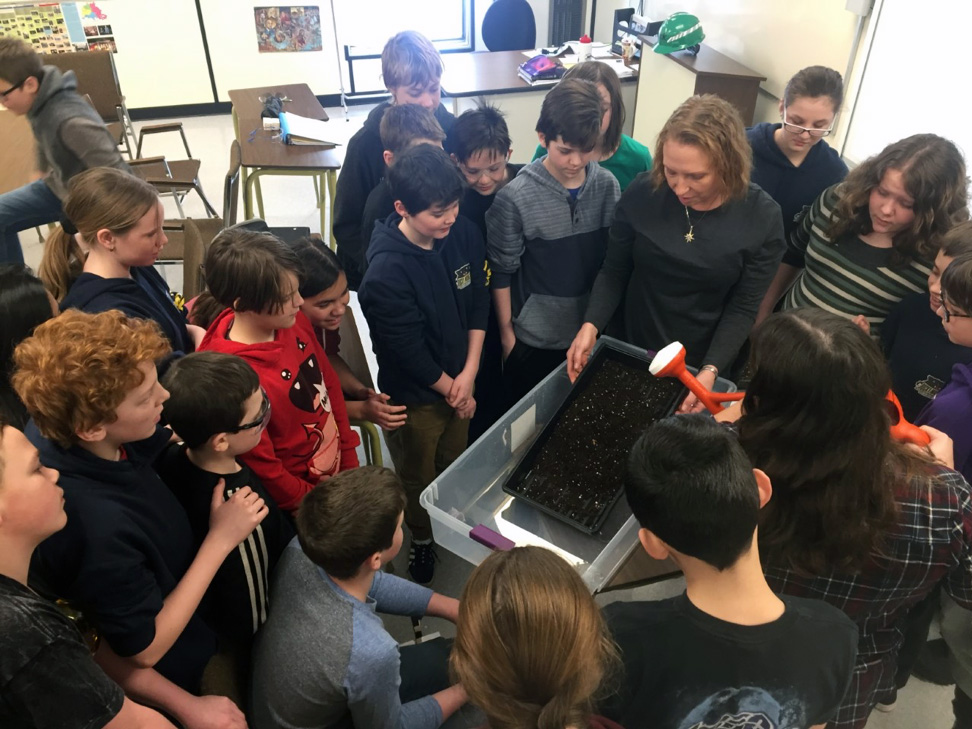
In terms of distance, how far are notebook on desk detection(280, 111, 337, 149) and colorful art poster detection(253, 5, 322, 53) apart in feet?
8.65

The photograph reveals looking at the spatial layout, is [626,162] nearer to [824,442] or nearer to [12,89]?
[824,442]

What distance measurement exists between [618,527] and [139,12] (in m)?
6.13

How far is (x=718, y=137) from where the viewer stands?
4.97 ft

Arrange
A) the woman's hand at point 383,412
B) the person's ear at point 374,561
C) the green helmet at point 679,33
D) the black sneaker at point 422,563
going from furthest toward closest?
the green helmet at point 679,33
the black sneaker at point 422,563
the woman's hand at point 383,412
the person's ear at point 374,561

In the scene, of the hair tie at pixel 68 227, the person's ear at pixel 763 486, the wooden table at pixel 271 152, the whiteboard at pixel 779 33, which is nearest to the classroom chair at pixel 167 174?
the wooden table at pixel 271 152

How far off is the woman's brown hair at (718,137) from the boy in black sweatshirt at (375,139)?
955mm

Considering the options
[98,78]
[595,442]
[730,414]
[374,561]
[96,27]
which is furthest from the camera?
[96,27]

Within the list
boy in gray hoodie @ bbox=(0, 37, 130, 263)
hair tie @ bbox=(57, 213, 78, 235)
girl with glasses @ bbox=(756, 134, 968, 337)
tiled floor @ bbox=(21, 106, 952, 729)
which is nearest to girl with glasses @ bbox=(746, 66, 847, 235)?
girl with glasses @ bbox=(756, 134, 968, 337)

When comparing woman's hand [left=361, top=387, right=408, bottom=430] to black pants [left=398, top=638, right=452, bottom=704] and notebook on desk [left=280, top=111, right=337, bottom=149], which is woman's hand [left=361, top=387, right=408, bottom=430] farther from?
notebook on desk [left=280, top=111, right=337, bottom=149]

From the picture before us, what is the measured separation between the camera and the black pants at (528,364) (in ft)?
6.70

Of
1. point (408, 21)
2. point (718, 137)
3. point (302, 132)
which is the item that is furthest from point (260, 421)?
point (408, 21)

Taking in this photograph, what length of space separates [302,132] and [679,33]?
2244mm

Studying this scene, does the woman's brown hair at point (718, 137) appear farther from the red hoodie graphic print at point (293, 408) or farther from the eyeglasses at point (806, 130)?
the red hoodie graphic print at point (293, 408)

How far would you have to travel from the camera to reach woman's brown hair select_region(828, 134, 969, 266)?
5.13ft
